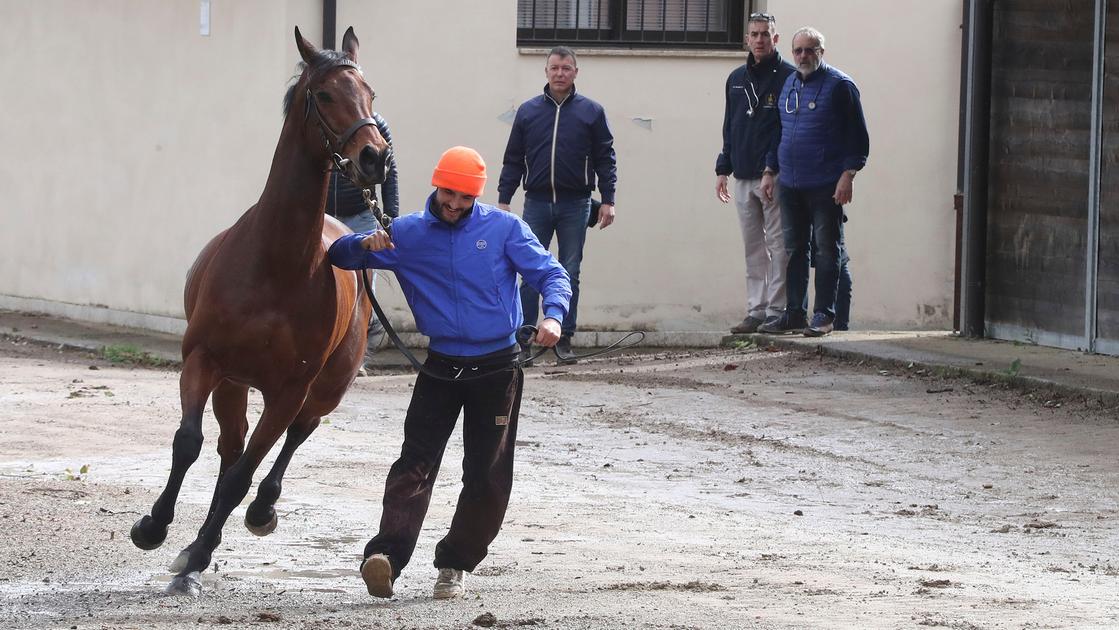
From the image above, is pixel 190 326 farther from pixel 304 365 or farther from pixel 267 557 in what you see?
pixel 267 557

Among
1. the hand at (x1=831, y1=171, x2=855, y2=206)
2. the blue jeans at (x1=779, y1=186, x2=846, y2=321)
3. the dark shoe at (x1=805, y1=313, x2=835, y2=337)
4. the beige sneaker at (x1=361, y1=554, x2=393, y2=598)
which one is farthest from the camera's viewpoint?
the dark shoe at (x1=805, y1=313, x2=835, y2=337)

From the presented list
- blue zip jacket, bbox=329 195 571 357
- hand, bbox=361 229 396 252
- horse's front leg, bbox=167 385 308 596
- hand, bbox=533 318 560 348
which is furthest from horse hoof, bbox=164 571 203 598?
hand, bbox=533 318 560 348

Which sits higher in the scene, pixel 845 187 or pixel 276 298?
pixel 845 187

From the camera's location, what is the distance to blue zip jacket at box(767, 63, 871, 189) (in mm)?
12797

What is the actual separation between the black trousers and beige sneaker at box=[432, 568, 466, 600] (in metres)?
0.03

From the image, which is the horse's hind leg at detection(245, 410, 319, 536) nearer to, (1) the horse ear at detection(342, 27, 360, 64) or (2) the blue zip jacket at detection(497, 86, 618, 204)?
(1) the horse ear at detection(342, 27, 360, 64)

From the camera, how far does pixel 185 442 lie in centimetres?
651

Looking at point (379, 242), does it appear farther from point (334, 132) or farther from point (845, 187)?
point (845, 187)

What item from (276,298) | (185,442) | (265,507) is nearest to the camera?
(185,442)

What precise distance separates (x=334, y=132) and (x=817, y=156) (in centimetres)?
698

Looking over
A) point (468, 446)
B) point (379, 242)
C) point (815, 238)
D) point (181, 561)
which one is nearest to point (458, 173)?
point (379, 242)

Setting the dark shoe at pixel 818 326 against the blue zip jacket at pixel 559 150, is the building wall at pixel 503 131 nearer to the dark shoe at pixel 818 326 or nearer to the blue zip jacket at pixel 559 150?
the blue zip jacket at pixel 559 150

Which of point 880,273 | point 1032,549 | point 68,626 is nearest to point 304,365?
point 68,626

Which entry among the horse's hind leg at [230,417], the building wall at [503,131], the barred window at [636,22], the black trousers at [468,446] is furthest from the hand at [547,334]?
the barred window at [636,22]
